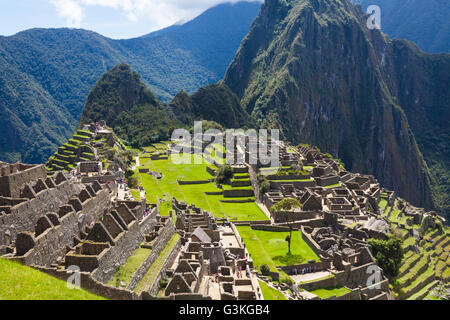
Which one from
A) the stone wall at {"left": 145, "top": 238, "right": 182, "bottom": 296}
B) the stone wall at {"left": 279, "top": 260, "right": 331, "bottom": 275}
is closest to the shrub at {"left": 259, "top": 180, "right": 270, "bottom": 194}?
the stone wall at {"left": 279, "top": 260, "right": 331, "bottom": 275}

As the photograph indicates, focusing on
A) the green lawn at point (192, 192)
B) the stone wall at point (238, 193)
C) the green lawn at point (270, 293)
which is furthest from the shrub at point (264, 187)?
the green lawn at point (270, 293)

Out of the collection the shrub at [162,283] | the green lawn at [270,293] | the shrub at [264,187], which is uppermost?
the shrub at [162,283]

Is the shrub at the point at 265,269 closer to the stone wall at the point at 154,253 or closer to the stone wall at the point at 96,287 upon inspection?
the stone wall at the point at 154,253

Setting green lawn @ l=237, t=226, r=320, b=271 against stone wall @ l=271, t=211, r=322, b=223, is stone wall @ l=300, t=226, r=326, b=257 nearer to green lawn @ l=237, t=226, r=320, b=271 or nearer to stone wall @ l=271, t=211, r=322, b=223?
green lawn @ l=237, t=226, r=320, b=271

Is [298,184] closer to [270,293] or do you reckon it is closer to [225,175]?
[225,175]

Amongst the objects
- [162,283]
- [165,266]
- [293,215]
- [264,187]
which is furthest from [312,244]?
[162,283]

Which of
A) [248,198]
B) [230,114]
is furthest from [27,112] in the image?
[248,198]

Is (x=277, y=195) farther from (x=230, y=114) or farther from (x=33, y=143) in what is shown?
(x=230, y=114)
